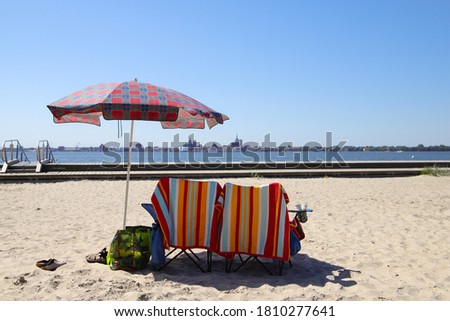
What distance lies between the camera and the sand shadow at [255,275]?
11.9 feet

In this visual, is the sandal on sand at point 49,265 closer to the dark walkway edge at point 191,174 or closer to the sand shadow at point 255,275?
the sand shadow at point 255,275

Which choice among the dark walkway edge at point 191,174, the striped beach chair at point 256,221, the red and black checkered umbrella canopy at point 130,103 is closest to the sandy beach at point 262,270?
the striped beach chair at point 256,221

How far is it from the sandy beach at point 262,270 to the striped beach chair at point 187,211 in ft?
1.24

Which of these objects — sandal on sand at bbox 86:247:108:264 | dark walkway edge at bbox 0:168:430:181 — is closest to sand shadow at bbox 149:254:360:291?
sandal on sand at bbox 86:247:108:264

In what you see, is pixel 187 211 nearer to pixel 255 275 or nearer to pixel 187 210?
pixel 187 210

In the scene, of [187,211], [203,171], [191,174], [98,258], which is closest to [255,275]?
[187,211]

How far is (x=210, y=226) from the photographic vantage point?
3871 mm

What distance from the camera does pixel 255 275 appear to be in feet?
12.8

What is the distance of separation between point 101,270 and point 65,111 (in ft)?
5.24

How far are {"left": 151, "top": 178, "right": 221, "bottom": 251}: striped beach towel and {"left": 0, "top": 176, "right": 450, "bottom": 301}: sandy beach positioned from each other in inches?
14.7

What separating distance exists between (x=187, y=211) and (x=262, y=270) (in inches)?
40.6

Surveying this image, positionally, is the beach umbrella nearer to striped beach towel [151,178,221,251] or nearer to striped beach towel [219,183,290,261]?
striped beach towel [151,178,221,251]
